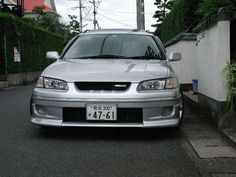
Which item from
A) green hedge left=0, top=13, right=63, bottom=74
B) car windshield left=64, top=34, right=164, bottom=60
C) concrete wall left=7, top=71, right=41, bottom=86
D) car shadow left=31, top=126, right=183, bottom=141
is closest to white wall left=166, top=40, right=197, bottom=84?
car windshield left=64, top=34, right=164, bottom=60

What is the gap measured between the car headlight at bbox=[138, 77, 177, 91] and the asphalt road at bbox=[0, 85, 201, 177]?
694mm

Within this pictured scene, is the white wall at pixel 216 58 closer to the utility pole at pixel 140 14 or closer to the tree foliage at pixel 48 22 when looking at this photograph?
the utility pole at pixel 140 14

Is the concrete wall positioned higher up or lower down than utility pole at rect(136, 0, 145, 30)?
lower down

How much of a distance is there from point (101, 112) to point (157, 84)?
821mm

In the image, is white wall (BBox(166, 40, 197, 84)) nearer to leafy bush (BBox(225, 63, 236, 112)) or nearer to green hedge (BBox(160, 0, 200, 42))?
green hedge (BBox(160, 0, 200, 42))

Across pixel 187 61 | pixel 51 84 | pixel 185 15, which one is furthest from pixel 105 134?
pixel 185 15

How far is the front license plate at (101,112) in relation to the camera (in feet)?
19.0

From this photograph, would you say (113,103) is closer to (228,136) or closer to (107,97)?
(107,97)

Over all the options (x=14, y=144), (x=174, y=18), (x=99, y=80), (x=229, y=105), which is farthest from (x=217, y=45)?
(x=174, y=18)

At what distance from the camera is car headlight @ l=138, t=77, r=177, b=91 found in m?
5.90

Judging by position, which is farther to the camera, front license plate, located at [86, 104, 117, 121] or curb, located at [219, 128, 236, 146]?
front license plate, located at [86, 104, 117, 121]

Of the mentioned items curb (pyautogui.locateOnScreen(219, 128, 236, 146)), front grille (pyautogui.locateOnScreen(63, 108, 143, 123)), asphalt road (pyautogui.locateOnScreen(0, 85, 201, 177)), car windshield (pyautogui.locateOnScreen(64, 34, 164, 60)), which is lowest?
asphalt road (pyautogui.locateOnScreen(0, 85, 201, 177))

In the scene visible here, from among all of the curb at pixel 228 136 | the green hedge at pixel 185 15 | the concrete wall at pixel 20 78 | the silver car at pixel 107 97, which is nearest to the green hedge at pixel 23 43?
the concrete wall at pixel 20 78

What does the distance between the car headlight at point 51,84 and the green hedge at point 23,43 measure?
43.8ft
